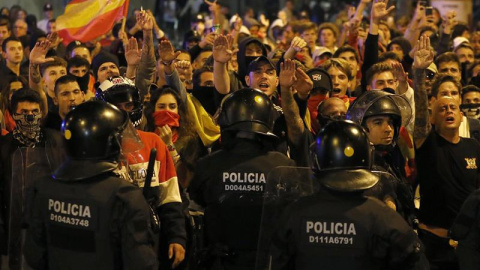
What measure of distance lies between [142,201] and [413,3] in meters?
20.1

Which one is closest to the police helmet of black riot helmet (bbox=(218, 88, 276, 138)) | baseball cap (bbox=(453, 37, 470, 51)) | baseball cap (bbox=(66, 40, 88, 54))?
black riot helmet (bbox=(218, 88, 276, 138))

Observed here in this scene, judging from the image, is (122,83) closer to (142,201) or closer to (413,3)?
(142,201)

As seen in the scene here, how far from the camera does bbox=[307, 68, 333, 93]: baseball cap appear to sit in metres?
8.59

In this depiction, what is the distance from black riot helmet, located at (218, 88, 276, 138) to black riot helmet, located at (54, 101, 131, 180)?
1.10 m

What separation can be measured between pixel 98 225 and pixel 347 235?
49.9 inches

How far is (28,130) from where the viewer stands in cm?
780

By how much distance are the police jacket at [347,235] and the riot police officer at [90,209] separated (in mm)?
775

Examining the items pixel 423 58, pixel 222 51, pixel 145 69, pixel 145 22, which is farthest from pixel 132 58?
pixel 423 58

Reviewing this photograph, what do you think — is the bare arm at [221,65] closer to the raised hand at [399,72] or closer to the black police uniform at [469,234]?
the raised hand at [399,72]

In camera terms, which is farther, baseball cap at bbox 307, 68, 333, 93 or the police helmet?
baseball cap at bbox 307, 68, 333, 93

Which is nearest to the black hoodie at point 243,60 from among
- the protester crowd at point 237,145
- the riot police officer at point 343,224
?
the protester crowd at point 237,145

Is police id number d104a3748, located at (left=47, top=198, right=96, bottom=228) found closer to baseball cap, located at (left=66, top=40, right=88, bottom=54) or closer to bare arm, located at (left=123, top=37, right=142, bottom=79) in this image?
bare arm, located at (left=123, top=37, right=142, bottom=79)

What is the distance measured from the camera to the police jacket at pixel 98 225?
5000 mm

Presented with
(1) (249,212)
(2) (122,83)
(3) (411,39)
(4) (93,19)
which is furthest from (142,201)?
(3) (411,39)
